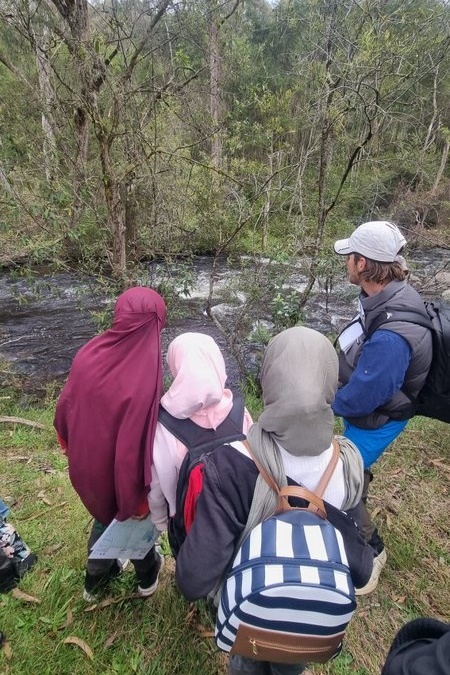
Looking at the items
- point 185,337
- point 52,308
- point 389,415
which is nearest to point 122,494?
point 185,337

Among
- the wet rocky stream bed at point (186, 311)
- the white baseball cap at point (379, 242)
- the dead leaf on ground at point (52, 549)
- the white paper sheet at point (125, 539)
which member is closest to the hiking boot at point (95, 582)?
the white paper sheet at point (125, 539)

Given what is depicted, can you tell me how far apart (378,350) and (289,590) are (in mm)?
1217

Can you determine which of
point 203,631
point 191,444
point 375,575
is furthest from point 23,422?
point 375,575

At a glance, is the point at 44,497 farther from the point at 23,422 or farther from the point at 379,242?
the point at 379,242

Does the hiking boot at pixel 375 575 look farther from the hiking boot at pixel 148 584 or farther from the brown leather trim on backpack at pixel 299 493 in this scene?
the brown leather trim on backpack at pixel 299 493

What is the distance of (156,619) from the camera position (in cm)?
211

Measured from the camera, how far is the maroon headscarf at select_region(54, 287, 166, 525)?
1628 mm

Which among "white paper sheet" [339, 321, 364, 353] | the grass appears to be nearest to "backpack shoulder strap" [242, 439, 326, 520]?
"white paper sheet" [339, 321, 364, 353]

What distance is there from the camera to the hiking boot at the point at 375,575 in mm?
2336

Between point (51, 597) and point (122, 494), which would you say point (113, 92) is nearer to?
point (122, 494)

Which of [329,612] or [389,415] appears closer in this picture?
[329,612]

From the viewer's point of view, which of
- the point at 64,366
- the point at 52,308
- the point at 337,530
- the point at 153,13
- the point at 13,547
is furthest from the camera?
the point at 52,308

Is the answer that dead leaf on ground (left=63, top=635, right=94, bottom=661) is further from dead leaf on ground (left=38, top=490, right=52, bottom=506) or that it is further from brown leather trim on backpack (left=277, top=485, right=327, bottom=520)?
brown leather trim on backpack (left=277, top=485, right=327, bottom=520)

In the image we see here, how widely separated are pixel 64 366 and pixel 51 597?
16.8 ft
